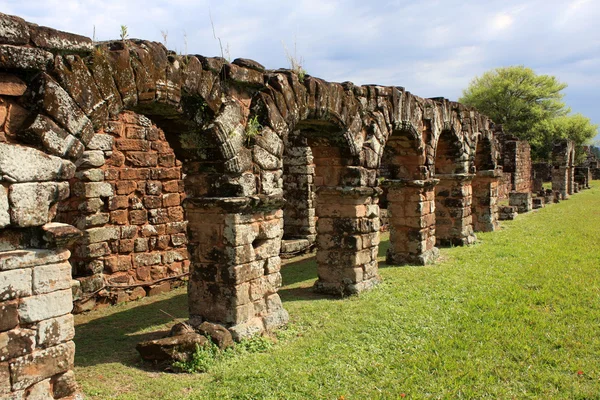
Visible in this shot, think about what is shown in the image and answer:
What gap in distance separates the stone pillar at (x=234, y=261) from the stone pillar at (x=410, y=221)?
5144 mm

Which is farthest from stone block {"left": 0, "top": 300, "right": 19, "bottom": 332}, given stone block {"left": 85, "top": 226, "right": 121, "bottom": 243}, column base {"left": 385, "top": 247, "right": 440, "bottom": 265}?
column base {"left": 385, "top": 247, "right": 440, "bottom": 265}

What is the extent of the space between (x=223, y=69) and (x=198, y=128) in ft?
2.85

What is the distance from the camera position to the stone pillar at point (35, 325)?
4.41 metres

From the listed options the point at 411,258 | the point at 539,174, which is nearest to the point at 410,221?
the point at 411,258

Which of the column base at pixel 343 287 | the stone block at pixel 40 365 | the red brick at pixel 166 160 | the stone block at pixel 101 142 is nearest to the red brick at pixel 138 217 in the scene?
the red brick at pixel 166 160

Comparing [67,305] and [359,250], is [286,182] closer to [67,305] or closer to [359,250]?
[359,250]

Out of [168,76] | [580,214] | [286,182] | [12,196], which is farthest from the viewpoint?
[580,214]

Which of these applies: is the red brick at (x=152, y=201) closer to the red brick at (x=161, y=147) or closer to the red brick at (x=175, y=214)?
the red brick at (x=175, y=214)

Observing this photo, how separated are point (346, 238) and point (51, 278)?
557 centimetres

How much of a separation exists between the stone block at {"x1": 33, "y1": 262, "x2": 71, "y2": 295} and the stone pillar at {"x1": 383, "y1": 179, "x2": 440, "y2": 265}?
8230 mm

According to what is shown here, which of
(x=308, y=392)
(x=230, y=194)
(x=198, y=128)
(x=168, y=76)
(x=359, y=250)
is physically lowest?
(x=308, y=392)

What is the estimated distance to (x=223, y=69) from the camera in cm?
675

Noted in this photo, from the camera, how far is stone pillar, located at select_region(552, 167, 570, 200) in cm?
2839

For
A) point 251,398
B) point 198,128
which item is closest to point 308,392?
point 251,398
